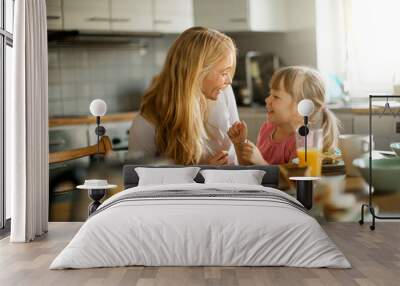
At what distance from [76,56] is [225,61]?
5.43ft

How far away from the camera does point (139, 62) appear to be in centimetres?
793

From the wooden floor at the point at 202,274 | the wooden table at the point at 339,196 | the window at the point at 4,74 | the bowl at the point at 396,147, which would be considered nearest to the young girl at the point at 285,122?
the wooden table at the point at 339,196

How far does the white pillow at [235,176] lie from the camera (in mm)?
7203

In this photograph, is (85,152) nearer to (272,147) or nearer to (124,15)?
(124,15)

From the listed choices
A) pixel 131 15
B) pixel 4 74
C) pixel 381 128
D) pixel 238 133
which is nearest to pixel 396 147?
pixel 381 128

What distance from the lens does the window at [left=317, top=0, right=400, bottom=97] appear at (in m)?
7.82

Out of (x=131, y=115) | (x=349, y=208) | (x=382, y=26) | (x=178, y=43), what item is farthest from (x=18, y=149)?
(x=382, y=26)

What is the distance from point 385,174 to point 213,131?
6.34ft

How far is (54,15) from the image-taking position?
26.2 ft

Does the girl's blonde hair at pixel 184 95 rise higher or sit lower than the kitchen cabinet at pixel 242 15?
lower

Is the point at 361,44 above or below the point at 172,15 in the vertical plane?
below

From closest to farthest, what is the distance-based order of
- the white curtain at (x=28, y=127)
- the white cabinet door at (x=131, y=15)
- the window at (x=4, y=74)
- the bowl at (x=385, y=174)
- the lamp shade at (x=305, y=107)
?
the white curtain at (x=28, y=127), the window at (x=4, y=74), the lamp shade at (x=305, y=107), the bowl at (x=385, y=174), the white cabinet door at (x=131, y=15)

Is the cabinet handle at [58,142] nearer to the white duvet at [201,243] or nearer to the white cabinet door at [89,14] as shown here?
the white cabinet door at [89,14]

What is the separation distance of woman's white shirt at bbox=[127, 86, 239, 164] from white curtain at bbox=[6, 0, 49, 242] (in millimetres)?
1161
